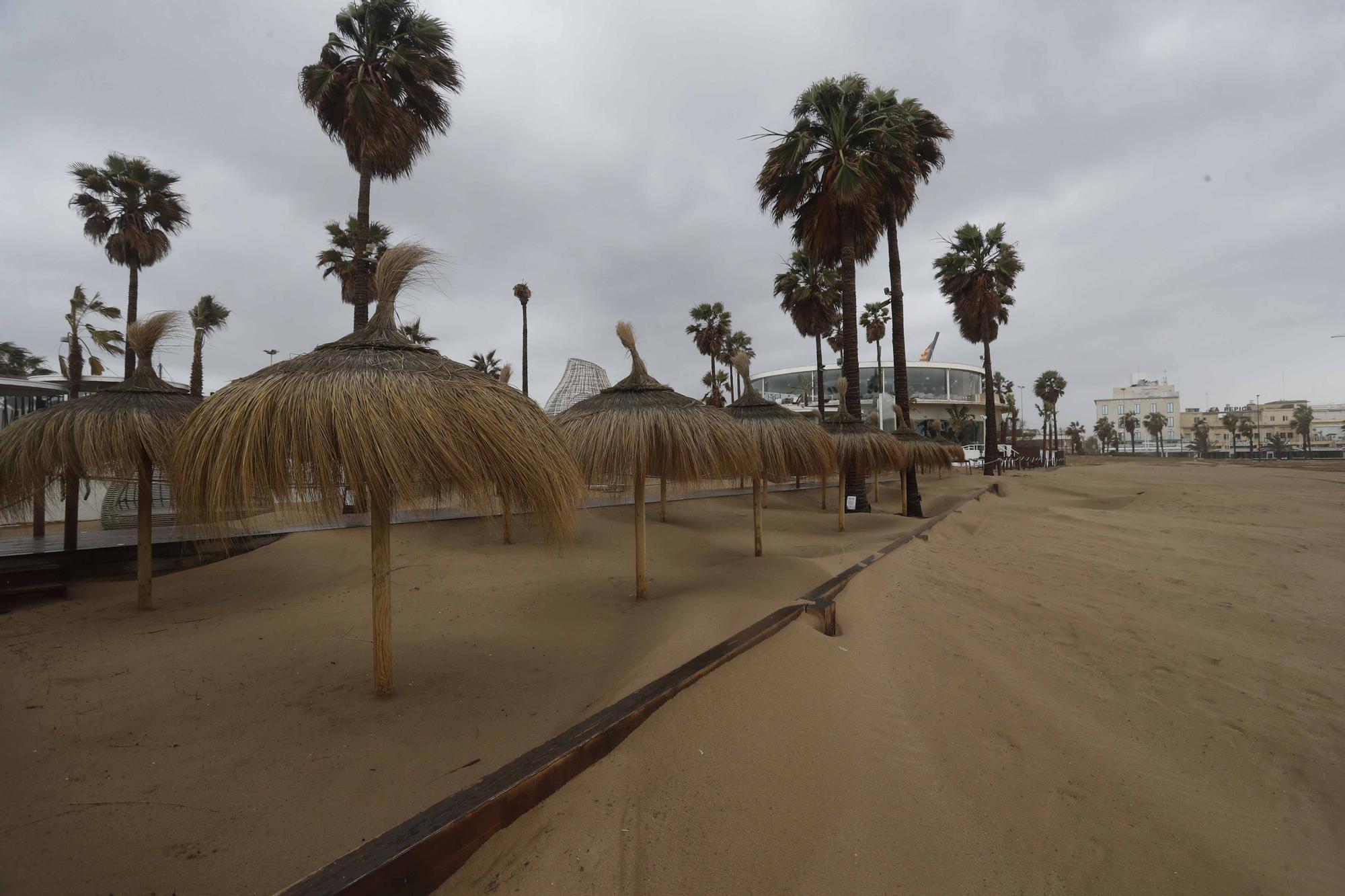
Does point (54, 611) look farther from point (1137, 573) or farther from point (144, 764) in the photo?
point (1137, 573)

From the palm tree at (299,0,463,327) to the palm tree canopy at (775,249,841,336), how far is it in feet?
52.5

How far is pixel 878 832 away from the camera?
2.12 metres

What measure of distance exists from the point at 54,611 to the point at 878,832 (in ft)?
31.9

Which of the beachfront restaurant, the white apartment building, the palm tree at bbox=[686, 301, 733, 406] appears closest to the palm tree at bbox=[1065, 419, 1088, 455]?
the white apartment building

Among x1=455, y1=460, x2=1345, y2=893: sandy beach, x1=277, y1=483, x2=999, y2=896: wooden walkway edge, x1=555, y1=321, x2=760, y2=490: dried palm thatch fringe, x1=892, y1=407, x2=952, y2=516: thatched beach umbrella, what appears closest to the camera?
x1=277, y1=483, x2=999, y2=896: wooden walkway edge

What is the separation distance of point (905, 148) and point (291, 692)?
55.8 feet

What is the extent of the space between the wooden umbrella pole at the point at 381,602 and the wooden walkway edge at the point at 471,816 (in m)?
2.50

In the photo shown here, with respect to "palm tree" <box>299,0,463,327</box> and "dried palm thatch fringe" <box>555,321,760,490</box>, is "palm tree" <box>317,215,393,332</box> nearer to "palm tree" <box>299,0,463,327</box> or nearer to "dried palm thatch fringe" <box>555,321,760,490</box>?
"palm tree" <box>299,0,463,327</box>

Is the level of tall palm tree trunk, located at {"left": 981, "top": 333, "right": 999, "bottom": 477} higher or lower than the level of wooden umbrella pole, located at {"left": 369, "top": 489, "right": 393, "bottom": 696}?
higher

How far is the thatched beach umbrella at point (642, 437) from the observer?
644cm

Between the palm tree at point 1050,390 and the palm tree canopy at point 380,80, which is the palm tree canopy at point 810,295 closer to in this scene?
the palm tree canopy at point 380,80

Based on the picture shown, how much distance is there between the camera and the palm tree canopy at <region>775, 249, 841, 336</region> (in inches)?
997

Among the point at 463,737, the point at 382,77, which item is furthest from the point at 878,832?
the point at 382,77

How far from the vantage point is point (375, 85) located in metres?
12.6
